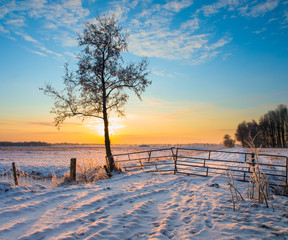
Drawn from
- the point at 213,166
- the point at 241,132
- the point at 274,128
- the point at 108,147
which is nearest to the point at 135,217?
the point at 108,147

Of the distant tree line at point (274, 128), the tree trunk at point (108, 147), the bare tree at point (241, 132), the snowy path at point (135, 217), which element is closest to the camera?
the snowy path at point (135, 217)

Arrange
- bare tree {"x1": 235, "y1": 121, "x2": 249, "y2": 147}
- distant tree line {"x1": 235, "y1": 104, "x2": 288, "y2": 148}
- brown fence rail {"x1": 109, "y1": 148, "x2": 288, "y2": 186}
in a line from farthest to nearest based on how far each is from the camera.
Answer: bare tree {"x1": 235, "y1": 121, "x2": 249, "y2": 147} < distant tree line {"x1": 235, "y1": 104, "x2": 288, "y2": 148} < brown fence rail {"x1": 109, "y1": 148, "x2": 288, "y2": 186}

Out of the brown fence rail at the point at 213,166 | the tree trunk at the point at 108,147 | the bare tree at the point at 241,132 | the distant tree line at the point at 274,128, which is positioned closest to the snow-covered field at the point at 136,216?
the brown fence rail at the point at 213,166

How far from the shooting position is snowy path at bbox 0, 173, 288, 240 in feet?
12.9

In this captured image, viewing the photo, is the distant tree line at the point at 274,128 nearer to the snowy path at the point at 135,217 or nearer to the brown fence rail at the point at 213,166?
the brown fence rail at the point at 213,166

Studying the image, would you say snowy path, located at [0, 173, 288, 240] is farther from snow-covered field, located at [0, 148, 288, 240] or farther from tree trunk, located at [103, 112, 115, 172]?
tree trunk, located at [103, 112, 115, 172]

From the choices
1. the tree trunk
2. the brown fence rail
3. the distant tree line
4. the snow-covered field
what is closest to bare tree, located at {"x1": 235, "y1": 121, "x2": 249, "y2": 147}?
the distant tree line

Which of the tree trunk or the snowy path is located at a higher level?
the tree trunk

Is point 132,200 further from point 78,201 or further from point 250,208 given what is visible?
point 250,208

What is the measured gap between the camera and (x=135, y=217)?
4.80 meters

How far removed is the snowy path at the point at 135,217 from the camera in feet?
12.9

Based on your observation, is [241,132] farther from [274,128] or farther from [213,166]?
[213,166]

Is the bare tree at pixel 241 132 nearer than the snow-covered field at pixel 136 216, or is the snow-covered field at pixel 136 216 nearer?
the snow-covered field at pixel 136 216

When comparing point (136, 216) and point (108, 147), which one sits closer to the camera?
point (136, 216)
